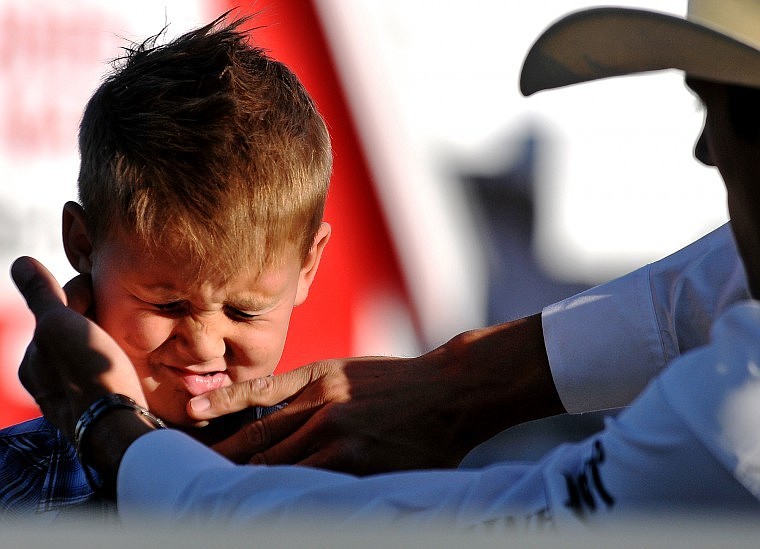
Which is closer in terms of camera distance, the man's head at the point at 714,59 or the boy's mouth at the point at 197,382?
the man's head at the point at 714,59

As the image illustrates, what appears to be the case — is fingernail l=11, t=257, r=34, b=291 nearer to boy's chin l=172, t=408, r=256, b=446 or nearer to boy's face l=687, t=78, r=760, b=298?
boy's chin l=172, t=408, r=256, b=446

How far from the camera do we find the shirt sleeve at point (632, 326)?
1563 millimetres

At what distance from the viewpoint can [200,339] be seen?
4.79 feet

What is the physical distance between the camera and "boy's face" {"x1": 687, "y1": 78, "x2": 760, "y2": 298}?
0.97 meters

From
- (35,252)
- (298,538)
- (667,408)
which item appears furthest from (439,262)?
(298,538)

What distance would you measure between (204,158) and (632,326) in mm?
733

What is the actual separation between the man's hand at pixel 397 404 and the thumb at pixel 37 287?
0.80 ft

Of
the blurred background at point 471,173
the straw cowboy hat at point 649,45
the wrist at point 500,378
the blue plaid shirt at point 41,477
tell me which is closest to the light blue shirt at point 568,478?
the straw cowboy hat at point 649,45

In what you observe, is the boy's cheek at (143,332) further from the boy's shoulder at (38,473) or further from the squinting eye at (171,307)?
the boy's shoulder at (38,473)

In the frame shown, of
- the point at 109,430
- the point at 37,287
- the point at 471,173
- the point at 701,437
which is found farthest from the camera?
the point at 471,173

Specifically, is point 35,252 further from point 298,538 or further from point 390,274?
point 298,538

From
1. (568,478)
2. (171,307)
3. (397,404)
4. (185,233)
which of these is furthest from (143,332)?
(568,478)

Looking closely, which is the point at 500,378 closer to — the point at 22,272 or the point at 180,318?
the point at 180,318

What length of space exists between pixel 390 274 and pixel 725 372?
2.53m
